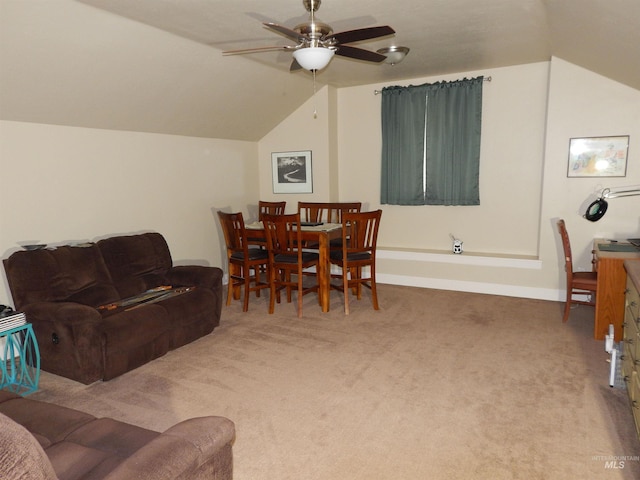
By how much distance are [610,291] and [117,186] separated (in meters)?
4.24

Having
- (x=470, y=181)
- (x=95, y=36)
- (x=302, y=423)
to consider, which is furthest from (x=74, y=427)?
(x=470, y=181)

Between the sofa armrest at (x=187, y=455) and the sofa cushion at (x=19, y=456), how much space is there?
0.86ft

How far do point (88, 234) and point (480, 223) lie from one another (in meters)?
4.08

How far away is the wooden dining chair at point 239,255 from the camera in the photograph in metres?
4.34

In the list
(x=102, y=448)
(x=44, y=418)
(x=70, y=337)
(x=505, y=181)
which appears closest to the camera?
(x=102, y=448)

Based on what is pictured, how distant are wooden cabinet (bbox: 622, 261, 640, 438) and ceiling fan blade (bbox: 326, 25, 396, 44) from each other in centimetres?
185

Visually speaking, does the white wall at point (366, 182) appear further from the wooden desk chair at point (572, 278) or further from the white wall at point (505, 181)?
the wooden desk chair at point (572, 278)

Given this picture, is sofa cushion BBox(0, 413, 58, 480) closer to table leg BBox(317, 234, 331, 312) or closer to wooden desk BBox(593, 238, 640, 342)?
table leg BBox(317, 234, 331, 312)

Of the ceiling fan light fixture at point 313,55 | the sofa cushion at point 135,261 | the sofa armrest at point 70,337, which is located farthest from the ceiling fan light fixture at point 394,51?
the sofa armrest at point 70,337

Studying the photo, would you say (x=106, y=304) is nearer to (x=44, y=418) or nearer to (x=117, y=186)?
(x=117, y=186)

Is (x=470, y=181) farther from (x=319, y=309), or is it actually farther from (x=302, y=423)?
(x=302, y=423)

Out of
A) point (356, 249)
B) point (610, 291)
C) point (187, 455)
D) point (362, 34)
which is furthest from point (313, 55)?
point (610, 291)

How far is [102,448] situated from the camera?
1627 millimetres

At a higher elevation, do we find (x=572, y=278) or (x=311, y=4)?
(x=311, y=4)
